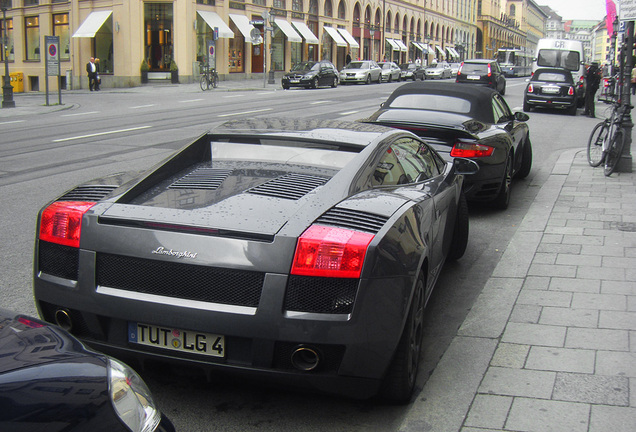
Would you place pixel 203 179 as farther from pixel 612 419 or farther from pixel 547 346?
pixel 612 419

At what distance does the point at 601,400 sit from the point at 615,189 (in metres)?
6.60

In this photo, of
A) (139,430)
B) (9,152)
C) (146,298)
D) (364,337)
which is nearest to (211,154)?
(146,298)

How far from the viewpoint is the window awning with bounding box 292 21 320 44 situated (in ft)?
178

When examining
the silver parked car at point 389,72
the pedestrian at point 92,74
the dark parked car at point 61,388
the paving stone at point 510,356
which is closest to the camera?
the dark parked car at point 61,388

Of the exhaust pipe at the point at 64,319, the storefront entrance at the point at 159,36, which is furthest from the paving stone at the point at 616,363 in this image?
the storefront entrance at the point at 159,36

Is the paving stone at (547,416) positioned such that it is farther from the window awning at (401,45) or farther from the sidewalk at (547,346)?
the window awning at (401,45)

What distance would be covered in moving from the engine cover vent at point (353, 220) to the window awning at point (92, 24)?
40278 mm

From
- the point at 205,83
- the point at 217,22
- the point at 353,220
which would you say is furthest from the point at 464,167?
the point at 217,22

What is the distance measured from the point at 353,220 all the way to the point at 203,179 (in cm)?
103

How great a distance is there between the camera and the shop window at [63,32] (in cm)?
4306

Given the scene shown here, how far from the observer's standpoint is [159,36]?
4138 centimetres

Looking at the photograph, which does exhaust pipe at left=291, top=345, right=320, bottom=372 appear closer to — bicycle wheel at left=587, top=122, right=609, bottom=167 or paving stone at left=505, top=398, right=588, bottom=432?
paving stone at left=505, top=398, right=588, bottom=432

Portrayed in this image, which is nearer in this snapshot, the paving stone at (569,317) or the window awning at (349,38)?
the paving stone at (569,317)

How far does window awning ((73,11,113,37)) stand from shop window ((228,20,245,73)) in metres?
8.11
